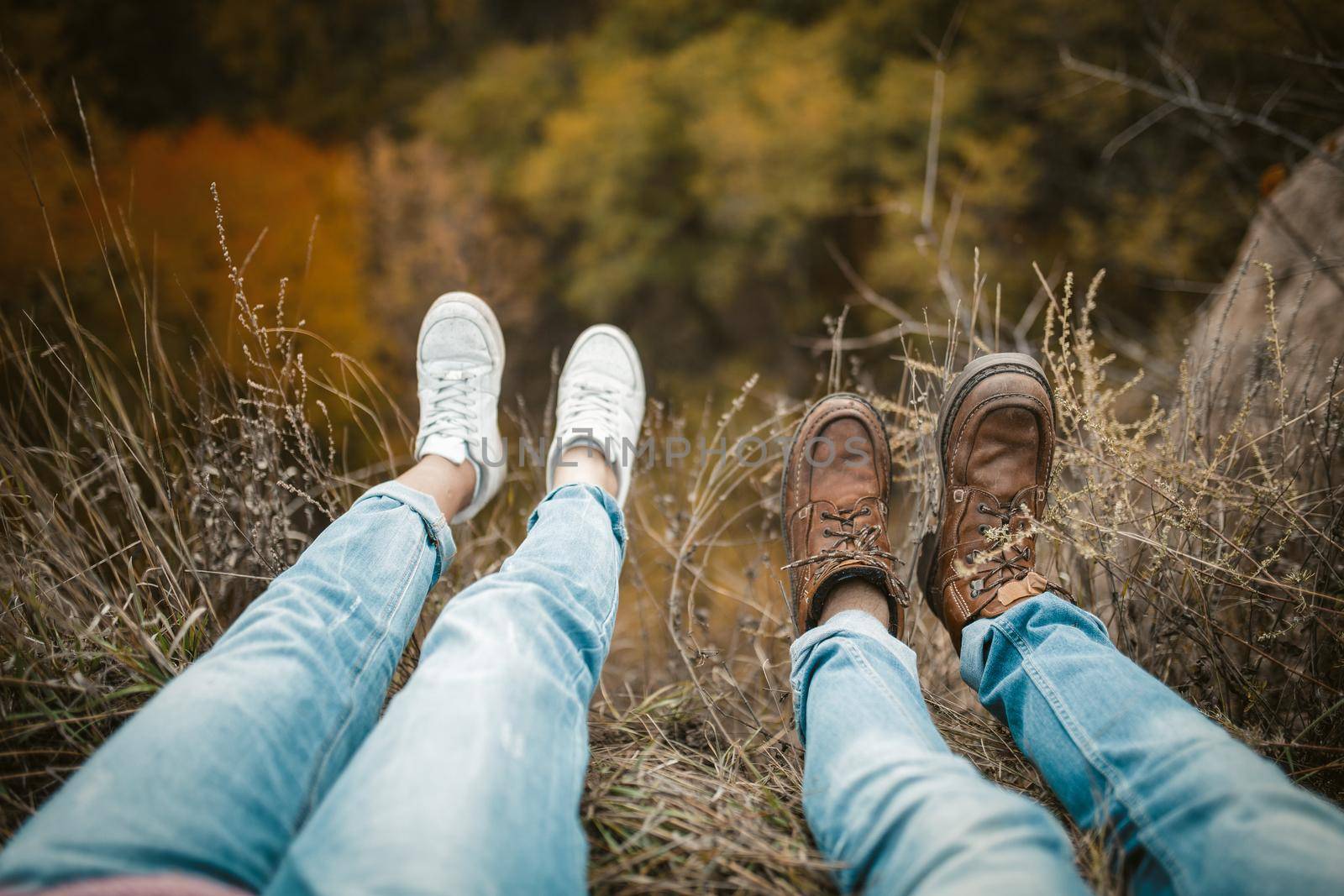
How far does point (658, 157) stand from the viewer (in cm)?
804

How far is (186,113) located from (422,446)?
1075 cm

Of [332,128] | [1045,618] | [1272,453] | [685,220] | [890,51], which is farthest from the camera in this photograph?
[332,128]

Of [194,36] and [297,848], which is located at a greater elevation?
[194,36]

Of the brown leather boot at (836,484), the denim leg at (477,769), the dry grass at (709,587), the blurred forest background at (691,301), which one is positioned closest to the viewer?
the denim leg at (477,769)

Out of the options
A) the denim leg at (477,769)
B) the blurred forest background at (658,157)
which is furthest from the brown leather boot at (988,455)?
the blurred forest background at (658,157)

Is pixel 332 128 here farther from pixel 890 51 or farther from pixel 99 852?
pixel 99 852

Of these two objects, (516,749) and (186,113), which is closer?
(516,749)

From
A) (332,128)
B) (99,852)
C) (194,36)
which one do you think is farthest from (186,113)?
(99,852)

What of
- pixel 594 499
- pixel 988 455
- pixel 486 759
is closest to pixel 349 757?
pixel 486 759

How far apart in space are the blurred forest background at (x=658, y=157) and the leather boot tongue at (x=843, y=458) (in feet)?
9.94

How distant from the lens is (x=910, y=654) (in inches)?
36.8

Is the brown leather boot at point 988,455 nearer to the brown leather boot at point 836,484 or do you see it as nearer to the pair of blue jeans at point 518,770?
the brown leather boot at point 836,484

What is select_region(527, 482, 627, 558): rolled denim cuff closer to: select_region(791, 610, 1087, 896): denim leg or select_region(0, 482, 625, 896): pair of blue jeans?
select_region(0, 482, 625, 896): pair of blue jeans

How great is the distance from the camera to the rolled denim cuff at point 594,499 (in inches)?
42.9
